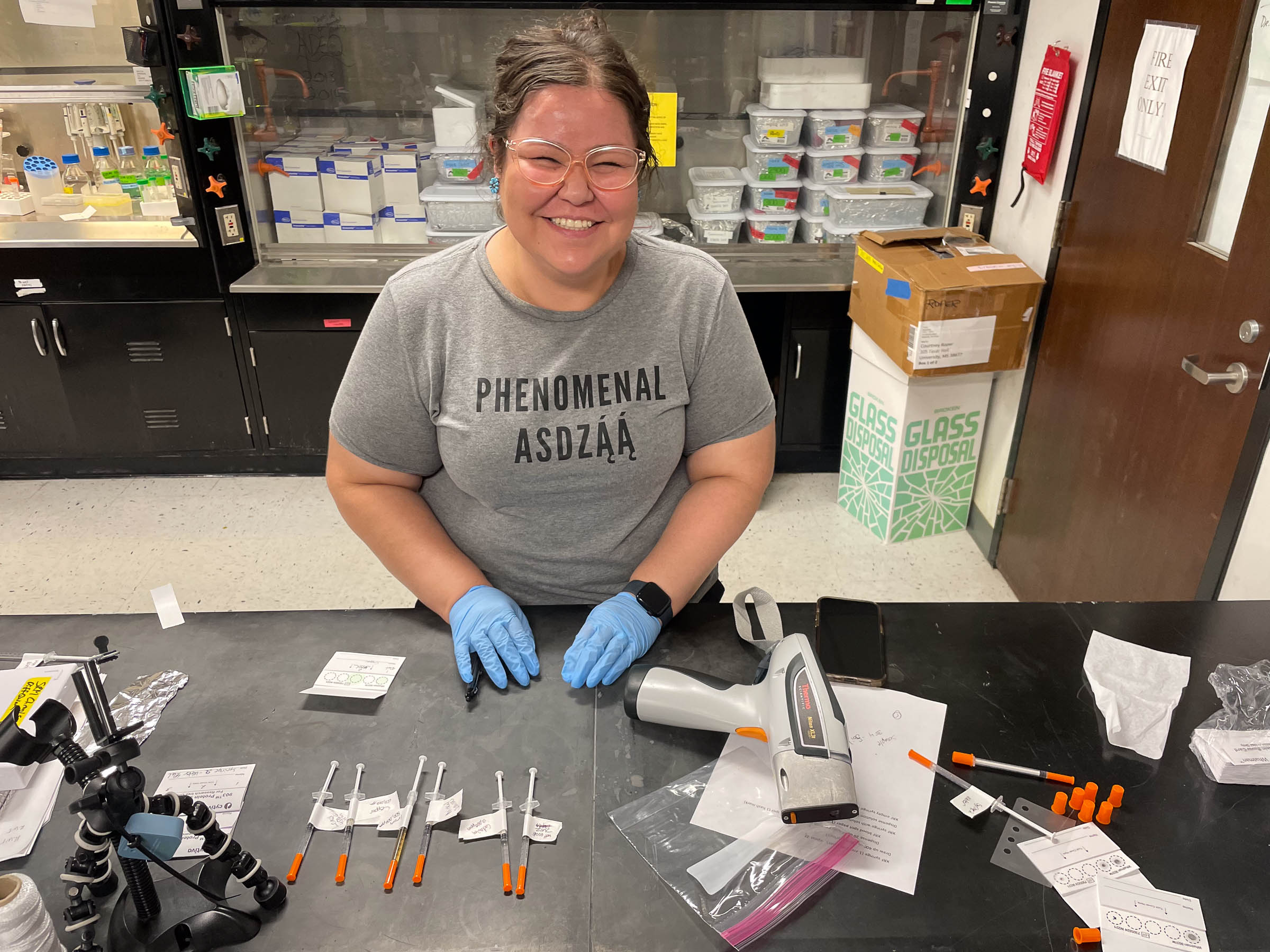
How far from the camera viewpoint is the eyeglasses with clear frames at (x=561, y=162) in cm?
116

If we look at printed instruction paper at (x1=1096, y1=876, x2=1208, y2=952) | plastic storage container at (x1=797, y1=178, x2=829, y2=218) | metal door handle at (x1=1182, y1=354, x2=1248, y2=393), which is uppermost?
plastic storage container at (x1=797, y1=178, x2=829, y2=218)

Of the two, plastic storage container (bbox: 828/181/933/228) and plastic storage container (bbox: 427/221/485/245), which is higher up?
plastic storage container (bbox: 828/181/933/228)

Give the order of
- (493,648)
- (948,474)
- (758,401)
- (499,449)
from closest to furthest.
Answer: (493,648) < (499,449) < (758,401) < (948,474)

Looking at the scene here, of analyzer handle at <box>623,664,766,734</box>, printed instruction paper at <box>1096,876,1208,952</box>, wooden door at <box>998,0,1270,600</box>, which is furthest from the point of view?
wooden door at <box>998,0,1270,600</box>

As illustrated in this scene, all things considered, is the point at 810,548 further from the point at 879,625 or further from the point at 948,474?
the point at 879,625

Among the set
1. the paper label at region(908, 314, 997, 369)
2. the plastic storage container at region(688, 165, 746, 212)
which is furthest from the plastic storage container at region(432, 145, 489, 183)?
the paper label at region(908, 314, 997, 369)

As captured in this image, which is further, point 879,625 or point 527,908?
point 879,625

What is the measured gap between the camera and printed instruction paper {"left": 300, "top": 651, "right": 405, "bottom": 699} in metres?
1.14

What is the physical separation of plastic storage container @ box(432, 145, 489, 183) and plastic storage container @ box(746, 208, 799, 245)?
36.9 inches

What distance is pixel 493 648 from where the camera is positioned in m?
1.18

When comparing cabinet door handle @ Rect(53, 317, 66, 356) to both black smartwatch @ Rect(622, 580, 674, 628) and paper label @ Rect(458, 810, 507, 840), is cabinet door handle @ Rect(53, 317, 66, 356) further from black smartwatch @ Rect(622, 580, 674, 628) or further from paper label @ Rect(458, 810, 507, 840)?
paper label @ Rect(458, 810, 507, 840)

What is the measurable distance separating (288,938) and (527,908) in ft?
Answer: 0.74

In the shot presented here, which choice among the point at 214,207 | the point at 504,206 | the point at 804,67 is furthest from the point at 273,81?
the point at 504,206

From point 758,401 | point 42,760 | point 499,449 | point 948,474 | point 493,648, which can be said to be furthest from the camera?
point 948,474
